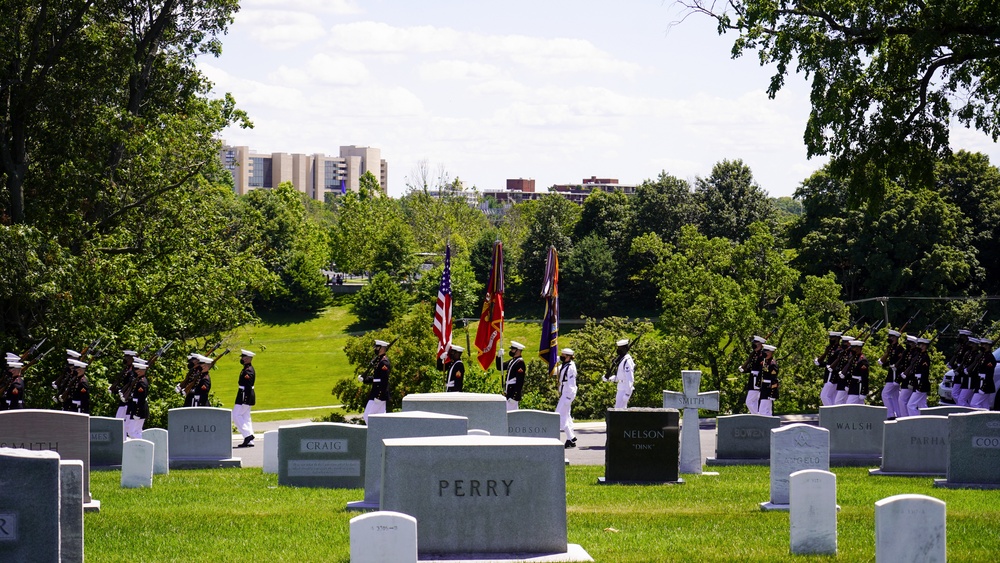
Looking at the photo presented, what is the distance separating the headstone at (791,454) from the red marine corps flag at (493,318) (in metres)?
12.1

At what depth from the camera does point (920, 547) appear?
294 inches

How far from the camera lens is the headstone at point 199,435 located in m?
17.6

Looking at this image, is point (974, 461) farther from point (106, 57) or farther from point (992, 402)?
point (106, 57)

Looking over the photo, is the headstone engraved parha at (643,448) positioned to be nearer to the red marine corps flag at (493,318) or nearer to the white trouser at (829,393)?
the red marine corps flag at (493,318)

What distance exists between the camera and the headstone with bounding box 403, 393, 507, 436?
13797 mm

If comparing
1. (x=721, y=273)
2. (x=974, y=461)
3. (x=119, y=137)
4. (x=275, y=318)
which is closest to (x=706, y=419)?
(x=721, y=273)

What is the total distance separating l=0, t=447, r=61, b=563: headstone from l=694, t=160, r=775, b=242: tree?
61.8 metres

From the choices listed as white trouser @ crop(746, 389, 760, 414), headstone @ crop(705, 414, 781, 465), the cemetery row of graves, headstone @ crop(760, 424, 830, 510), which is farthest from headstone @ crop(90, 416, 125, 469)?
white trouser @ crop(746, 389, 760, 414)

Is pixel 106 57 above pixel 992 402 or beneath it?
above

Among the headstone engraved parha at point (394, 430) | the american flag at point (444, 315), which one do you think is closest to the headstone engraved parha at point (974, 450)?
the headstone engraved parha at point (394, 430)

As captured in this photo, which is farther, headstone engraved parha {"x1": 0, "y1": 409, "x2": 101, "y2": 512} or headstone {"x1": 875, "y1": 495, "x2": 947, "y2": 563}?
headstone engraved parha {"x1": 0, "y1": 409, "x2": 101, "y2": 512}

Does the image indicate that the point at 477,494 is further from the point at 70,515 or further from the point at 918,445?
the point at 918,445

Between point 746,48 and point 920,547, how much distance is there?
1243 centimetres

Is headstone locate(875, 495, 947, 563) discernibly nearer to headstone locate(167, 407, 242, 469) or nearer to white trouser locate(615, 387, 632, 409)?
headstone locate(167, 407, 242, 469)
